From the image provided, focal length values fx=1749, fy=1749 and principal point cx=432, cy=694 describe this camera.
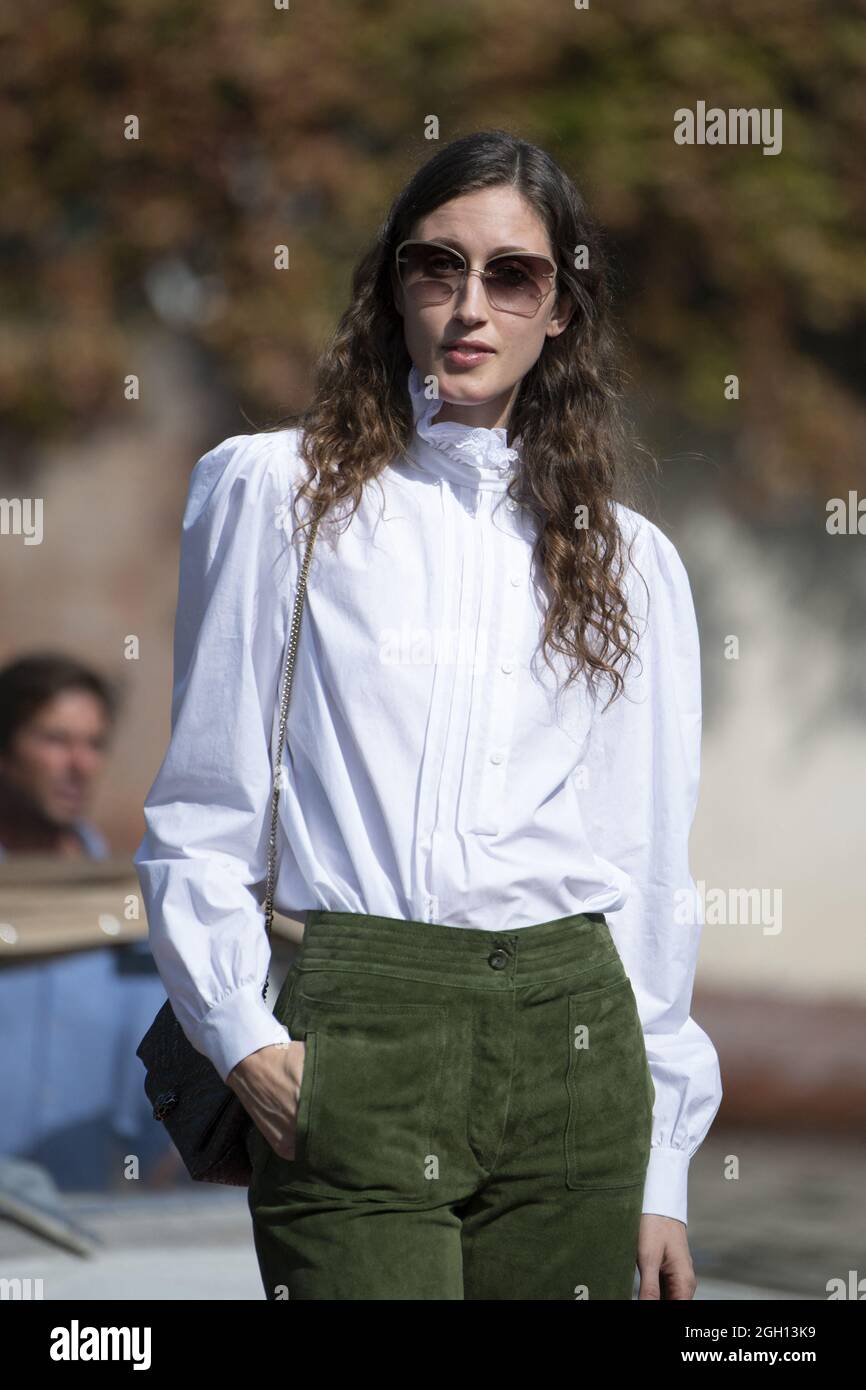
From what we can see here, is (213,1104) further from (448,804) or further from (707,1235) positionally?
(707,1235)

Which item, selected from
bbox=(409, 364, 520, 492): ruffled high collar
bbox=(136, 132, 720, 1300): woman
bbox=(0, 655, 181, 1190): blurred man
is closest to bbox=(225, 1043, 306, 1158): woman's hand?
bbox=(136, 132, 720, 1300): woman

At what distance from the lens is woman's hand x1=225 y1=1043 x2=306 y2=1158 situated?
1695mm

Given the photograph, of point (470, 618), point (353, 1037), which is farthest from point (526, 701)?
point (353, 1037)

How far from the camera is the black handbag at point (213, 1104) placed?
1800mm

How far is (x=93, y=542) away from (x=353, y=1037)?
4.41 meters

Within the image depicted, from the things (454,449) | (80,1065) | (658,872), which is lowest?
(80,1065)

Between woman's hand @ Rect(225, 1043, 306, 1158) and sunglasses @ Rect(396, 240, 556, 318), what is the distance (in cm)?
83

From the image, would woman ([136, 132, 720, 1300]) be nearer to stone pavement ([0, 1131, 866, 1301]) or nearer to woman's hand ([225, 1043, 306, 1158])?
woman's hand ([225, 1043, 306, 1158])

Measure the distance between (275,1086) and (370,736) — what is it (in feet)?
1.19

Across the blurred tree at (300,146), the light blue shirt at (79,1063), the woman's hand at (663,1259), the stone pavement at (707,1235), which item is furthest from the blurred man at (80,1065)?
the woman's hand at (663,1259)

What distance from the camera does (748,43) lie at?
5.81 m

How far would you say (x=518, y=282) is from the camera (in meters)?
1.95

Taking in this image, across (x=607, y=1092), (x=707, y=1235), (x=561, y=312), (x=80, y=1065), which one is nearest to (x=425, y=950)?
(x=607, y=1092)

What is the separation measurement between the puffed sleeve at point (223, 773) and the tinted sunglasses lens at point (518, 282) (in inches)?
11.8
